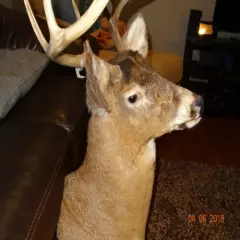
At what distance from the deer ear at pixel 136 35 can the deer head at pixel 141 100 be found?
0.64 feet

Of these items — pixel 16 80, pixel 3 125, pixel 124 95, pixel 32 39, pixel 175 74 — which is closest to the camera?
pixel 124 95

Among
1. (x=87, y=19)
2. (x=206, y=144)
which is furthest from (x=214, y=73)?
(x=87, y=19)

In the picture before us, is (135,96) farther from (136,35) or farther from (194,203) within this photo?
(194,203)

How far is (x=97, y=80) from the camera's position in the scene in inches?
42.0

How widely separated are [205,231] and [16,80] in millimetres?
1088

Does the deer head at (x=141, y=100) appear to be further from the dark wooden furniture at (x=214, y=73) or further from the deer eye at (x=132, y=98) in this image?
the dark wooden furniture at (x=214, y=73)

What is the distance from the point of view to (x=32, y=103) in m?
1.43

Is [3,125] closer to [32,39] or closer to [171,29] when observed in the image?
[32,39]

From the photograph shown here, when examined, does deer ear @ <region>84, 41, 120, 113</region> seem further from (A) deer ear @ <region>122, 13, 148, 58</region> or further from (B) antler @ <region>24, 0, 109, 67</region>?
(A) deer ear @ <region>122, 13, 148, 58</region>

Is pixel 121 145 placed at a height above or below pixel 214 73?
above

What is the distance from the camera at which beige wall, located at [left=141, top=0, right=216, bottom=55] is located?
3416mm

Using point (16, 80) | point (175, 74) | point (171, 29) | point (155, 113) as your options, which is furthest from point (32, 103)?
point (171, 29)

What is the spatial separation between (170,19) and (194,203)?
1924 mm
